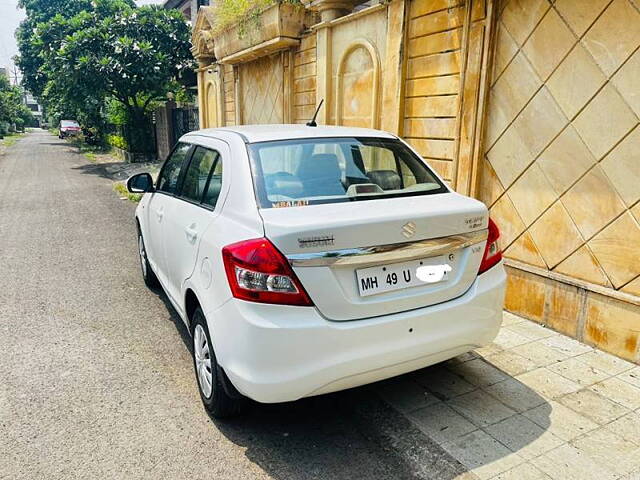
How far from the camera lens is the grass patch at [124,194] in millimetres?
10880

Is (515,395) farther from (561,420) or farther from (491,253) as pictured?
(491,253)

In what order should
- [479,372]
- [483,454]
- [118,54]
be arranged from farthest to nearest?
[118,54] < [479,372] < [483,454]

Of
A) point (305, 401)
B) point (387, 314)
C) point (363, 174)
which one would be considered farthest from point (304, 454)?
point (363, 174)

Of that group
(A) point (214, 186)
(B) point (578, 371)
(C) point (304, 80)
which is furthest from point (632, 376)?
(C) point (304, 80)

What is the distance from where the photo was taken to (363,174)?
3100mm

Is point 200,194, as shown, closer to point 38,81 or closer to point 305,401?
point 305,401

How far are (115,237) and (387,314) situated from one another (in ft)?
19.6

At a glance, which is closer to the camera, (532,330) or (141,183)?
(532,330)

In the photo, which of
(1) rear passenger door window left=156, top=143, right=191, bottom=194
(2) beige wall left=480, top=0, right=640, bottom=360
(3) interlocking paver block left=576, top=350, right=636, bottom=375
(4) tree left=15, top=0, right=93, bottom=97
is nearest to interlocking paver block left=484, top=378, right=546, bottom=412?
(3) interlocking paver block left=576, top=350, right=636, bottom=375

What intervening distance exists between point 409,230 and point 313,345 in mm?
754

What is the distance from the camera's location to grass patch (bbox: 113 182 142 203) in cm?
1088

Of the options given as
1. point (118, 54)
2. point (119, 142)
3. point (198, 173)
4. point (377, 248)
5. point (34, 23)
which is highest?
point (34, 23)

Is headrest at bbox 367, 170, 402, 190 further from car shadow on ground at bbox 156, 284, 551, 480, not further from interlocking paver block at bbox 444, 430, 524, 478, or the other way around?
interlocking paver block at bbox 444, 430, 524, 478

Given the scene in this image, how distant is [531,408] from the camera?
10.00 ft
